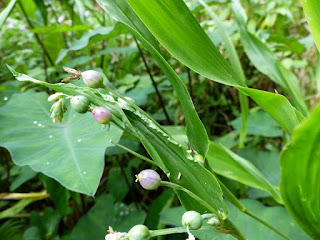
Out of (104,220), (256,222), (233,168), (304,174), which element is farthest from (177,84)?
(104,220)

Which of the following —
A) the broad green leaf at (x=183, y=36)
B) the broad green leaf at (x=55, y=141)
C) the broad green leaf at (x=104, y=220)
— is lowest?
the broad green leaf at (x=104, y=220)

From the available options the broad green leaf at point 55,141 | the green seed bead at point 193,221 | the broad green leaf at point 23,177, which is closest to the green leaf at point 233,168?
the broad green leaf at point 55,141

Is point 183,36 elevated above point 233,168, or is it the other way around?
point 183,36

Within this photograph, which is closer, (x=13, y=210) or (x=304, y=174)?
(x=304, y=174)

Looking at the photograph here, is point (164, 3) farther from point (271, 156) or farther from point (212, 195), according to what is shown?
point (271, 156)

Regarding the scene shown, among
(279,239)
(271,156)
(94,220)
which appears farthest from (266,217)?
(94,220)

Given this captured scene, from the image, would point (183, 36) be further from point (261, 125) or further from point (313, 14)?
point (261, 125)

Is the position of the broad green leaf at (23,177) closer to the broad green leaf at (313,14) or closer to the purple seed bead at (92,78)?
the purple seed bead at (92,78)
